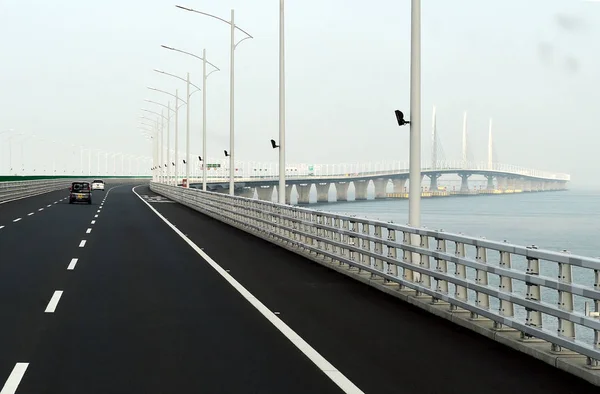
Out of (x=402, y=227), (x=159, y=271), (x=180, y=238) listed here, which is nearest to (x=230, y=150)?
(x=180, y=238)

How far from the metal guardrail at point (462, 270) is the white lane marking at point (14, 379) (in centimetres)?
486

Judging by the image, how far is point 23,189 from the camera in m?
71.0

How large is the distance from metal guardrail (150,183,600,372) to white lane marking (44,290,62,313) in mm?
5115

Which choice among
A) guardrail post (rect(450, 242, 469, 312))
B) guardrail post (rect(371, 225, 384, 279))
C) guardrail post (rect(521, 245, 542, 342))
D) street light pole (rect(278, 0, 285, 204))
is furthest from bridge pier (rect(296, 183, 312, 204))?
guardrail post (rect(521, 245, 542, 342))

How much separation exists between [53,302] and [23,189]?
61360 millimetres

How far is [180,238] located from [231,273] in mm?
9767

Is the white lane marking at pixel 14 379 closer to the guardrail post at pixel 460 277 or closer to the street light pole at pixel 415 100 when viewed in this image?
the guardrail post at pixel 460 277

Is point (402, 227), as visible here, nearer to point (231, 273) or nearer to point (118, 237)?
point (231, 273)

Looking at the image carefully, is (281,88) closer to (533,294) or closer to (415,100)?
(415,100)

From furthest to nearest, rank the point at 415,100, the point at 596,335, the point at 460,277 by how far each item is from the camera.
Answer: the point at 415,100, the point at 460,277, the point at 596,335

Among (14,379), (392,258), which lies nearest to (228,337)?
(14,379)

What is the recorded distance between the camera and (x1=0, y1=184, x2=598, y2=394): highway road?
7629mm

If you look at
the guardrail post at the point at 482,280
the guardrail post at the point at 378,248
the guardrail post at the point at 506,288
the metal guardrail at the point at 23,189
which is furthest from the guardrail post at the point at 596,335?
the metal guardrail at the point at 23,189

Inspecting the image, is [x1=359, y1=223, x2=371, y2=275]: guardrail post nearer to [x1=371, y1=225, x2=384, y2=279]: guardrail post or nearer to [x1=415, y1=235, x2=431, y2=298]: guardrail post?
[x1=371, y1=225, x2=384, y2=279]: guardrail post
